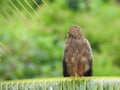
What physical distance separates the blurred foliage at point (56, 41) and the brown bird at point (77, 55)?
2.73 meters

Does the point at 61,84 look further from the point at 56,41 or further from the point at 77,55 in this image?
the point at 56,41

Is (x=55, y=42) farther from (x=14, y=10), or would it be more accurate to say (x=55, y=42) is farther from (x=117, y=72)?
(x=14, y=10)

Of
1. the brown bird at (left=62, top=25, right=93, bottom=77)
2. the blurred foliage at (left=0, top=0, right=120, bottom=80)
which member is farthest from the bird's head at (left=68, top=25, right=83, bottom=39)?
the blurred foliage at (left=0, top=0, right=120, bottom=80)

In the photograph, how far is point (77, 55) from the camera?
4504 millimetres

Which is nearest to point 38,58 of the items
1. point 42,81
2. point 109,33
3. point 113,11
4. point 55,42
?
point 55,42

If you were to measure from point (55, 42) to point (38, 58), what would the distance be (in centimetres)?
103

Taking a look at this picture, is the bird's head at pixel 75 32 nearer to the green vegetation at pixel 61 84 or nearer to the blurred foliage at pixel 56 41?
the green vegetation at pixel 61 84

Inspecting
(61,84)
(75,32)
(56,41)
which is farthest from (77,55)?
(56,41)

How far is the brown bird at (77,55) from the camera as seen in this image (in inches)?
177

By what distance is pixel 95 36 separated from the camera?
10328 mm

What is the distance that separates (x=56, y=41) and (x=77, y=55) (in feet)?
18.5

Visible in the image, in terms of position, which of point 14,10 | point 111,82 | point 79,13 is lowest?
point 79,13

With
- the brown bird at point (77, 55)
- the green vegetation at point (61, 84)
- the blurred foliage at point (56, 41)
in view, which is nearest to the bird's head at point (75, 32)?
the brown bird at point (77, 55)

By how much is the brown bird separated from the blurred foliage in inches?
108
